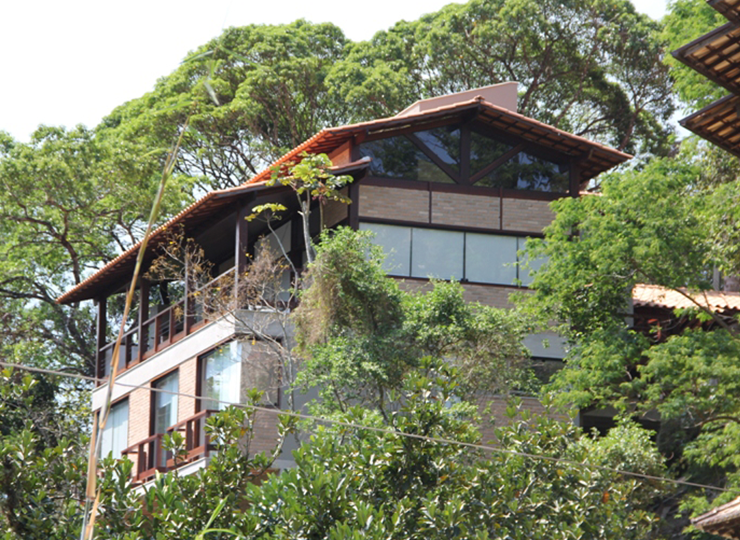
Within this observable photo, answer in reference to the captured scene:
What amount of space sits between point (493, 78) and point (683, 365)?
16968mm

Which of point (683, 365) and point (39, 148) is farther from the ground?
point (39, 148)

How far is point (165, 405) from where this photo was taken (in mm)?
22328

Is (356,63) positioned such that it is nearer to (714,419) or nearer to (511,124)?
(511,124)

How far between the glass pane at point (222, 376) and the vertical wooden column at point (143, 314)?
10.5 feet

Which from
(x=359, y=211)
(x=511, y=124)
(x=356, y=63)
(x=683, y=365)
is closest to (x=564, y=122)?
(x=356, y=63)

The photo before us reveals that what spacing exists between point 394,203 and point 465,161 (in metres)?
1.84

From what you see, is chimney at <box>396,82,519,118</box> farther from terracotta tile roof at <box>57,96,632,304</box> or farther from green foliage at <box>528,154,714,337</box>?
green foliage at <box>528,154,714,337</box>

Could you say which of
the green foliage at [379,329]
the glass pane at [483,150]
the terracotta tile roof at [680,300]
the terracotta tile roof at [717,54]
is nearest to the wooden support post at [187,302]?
the green foliage at [379,329]

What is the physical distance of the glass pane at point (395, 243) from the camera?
20391mm

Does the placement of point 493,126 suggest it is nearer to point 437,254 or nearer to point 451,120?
point 451,120

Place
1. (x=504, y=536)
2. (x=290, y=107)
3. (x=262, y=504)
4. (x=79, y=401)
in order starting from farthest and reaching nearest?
(x=290, y=107), (x=79, y=401), (x=504, y=536), (x=262, y=504)

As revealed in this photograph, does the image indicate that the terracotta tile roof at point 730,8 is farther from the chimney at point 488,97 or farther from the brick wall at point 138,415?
the brick wall at point 138,415

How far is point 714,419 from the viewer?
655 inches

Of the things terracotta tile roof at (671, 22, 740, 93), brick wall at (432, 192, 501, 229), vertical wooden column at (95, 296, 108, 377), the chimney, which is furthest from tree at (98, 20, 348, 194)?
terracotta tile roof at (671, 22, 740, 93)
